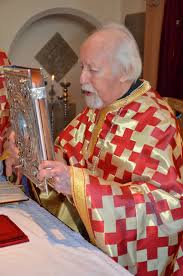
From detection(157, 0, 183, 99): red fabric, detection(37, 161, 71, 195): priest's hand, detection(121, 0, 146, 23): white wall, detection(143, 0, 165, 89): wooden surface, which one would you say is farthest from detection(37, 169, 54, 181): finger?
detection(121, 0, 146, 23): white wall

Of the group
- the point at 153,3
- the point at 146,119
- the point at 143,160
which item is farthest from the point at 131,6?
the point at 143,160

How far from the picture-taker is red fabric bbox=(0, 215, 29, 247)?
1.24m

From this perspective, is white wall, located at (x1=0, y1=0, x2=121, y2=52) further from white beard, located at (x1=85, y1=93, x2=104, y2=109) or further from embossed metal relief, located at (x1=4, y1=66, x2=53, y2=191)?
embossed metal relief, located at (x1=4, y1=66, x2=53, y2=191)

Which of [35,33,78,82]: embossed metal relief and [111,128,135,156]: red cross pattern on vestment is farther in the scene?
[35,33,78,82]: embossed metal relief

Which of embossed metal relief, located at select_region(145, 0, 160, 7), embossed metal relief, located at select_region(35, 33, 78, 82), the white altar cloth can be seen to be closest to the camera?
the white altar cloth

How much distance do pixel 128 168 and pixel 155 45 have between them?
67.7 inches

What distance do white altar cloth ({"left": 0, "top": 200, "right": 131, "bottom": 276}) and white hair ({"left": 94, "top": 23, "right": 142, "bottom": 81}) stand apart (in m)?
0.66

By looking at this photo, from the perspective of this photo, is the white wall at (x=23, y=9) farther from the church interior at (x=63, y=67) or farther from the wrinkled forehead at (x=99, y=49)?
the wrinkled forehead at (x=99, y=49)

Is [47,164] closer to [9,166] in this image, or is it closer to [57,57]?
[9,166]

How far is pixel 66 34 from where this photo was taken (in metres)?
4.15

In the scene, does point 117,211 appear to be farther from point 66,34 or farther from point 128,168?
point 66,34

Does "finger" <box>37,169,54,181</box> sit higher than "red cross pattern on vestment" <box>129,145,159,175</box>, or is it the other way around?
"finger" <box>37,169,54,181</box>

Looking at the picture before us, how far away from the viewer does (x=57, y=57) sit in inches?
164

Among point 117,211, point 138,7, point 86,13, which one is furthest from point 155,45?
point 117,211
